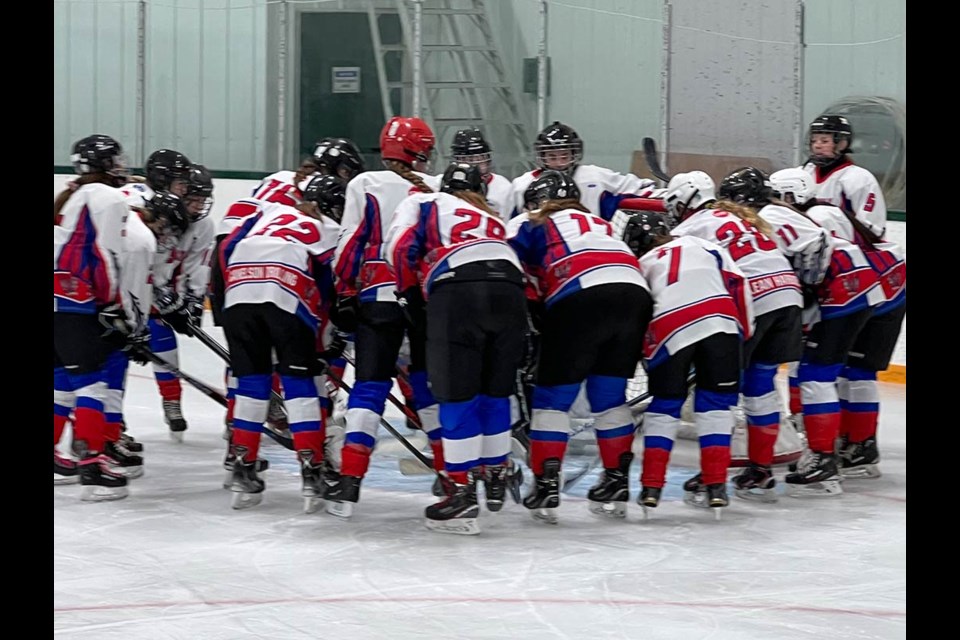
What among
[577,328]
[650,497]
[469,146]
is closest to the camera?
[577,328]

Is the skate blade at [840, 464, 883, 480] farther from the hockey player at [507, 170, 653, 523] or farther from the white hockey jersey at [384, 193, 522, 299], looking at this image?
the white hockey jersey at [384, 193, 522, 299]

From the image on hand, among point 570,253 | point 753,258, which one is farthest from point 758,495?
point 570,253

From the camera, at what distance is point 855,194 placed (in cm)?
471

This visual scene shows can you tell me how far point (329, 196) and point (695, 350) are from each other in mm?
1177

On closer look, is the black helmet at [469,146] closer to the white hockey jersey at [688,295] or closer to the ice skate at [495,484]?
the white hockey jersey at [688,295]

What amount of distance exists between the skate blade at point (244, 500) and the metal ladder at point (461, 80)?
180 inches

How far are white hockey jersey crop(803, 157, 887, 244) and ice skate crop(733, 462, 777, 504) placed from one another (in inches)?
41.7

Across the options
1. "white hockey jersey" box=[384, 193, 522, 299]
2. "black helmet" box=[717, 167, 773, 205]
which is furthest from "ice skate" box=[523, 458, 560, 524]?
"black helmet" box=[717, 167, 773, 205]

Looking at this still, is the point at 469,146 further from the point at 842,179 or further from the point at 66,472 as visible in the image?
the point at 66,472

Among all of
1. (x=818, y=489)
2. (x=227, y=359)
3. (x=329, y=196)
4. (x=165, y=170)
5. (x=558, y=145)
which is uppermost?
(x=558, y=145)

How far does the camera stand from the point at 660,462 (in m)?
3.82

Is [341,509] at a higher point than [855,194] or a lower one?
lower

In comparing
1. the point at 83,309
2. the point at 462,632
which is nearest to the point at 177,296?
the point at 83,309
